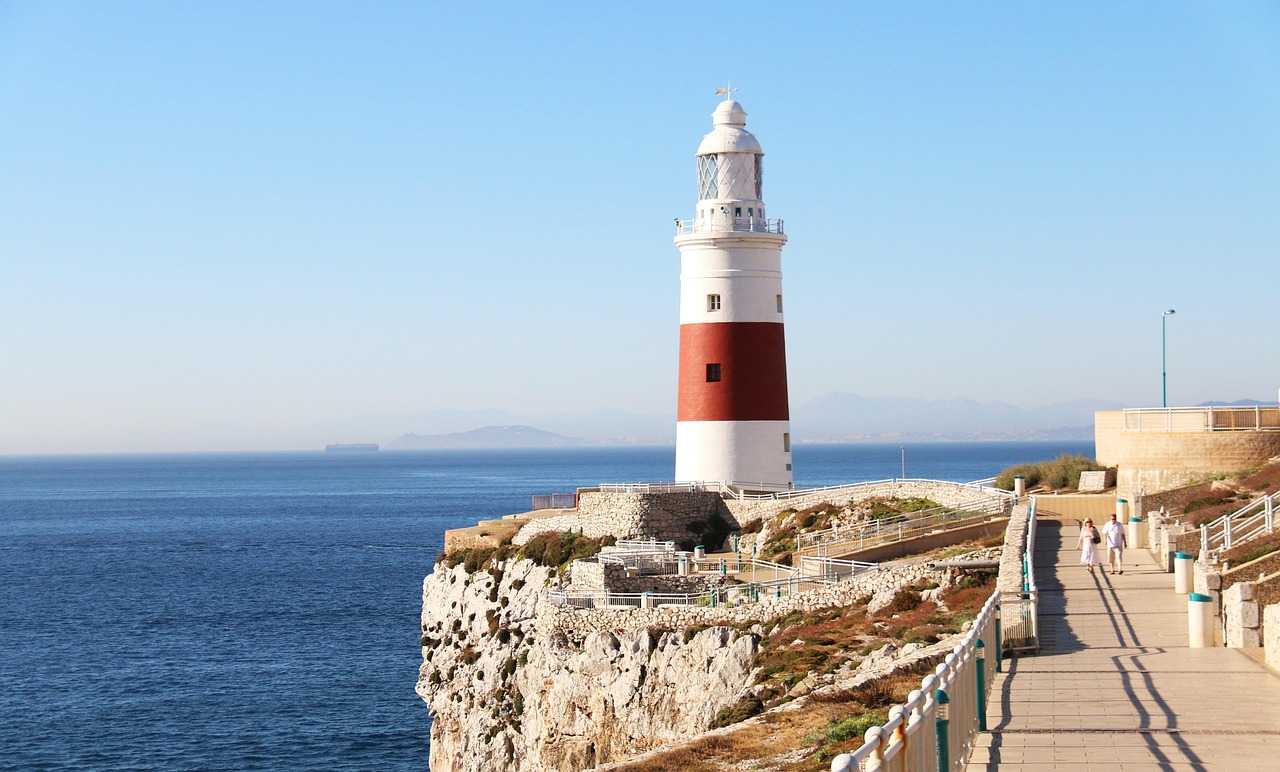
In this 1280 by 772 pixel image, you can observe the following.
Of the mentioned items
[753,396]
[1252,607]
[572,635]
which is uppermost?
[753,396]

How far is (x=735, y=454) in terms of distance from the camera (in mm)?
41406

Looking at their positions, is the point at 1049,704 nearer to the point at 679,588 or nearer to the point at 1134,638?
the point at 1134,638

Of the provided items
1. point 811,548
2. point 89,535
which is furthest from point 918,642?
point 89,535

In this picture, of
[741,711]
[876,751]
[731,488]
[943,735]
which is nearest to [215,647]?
[731,488]

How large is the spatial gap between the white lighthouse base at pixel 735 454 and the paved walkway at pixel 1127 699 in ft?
68.4

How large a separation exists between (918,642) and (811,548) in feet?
48.2

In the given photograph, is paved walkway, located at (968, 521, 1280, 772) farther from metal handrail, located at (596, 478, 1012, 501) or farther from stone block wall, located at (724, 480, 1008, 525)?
metal handrail, located at (596, 478, 1012, 501)

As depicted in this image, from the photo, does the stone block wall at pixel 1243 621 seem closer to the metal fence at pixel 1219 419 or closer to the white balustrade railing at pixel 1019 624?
the white balustrade railing at pixel 1019 624

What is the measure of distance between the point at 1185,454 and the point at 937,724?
2579 centimetres

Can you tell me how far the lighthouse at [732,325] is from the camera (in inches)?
1625

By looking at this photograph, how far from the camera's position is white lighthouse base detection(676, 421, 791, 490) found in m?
41.4

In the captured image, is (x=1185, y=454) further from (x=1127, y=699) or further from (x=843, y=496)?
(x=1127, y=699)

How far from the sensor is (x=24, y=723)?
132ft

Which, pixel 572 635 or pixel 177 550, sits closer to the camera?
pixel 572 635
